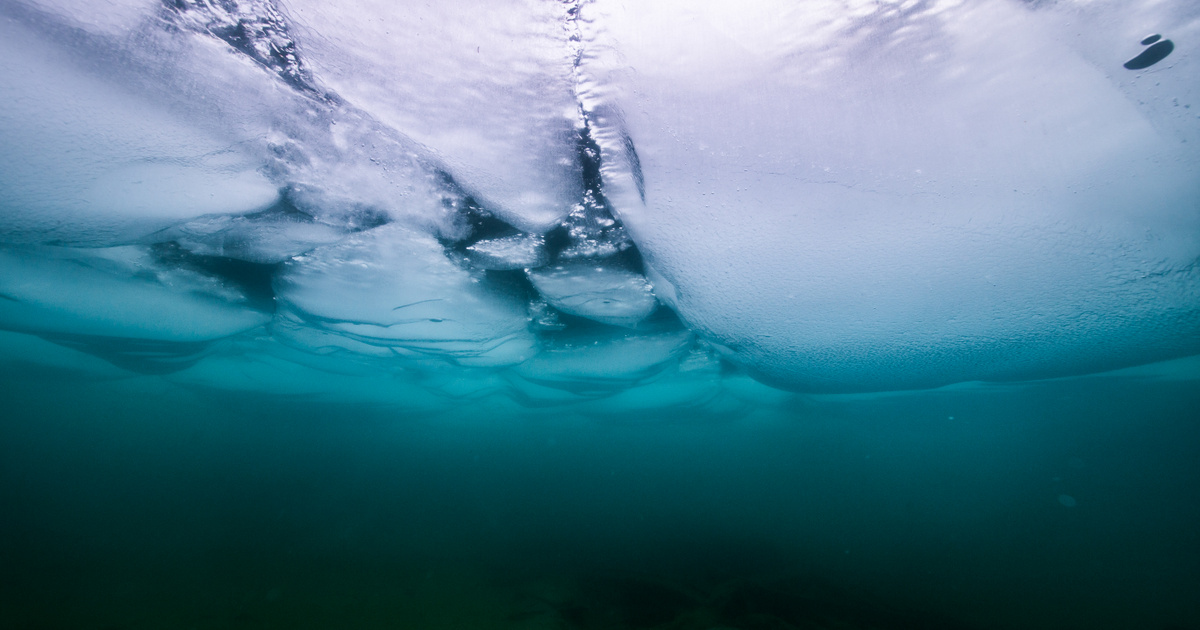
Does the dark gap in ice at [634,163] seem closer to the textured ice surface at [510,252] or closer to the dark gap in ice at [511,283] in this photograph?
the textured ice surface at [510,252]

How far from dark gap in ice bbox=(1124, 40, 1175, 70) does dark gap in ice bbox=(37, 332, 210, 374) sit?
19805 millimetres

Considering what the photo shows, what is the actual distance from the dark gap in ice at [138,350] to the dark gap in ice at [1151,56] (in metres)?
19.8

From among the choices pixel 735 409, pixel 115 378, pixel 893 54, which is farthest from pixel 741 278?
pixel 115 378

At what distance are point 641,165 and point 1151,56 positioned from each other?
13.1 ft

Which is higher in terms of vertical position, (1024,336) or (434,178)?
(434,178)

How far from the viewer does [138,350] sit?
44.8ft

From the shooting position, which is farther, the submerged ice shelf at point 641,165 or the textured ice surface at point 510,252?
the textured ice surface at point 510,252

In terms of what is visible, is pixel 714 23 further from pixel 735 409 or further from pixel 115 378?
pixel 115 378

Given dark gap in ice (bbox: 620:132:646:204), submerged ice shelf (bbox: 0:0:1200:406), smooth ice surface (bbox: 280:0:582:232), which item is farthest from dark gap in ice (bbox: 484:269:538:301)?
dark gap in ice (bbox: 620:132:646:204)

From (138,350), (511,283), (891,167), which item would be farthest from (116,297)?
(891,167)

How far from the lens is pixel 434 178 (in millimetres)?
5152

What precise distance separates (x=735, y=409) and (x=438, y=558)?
1684 centimetres

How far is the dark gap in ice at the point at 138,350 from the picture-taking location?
12891mm

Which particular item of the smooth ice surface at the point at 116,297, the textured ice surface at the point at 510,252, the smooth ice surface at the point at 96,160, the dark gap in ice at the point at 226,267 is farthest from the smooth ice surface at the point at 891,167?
the smooth ice surface at the point at 116,297
